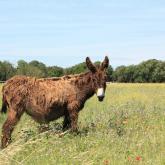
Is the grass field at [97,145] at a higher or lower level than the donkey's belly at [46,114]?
lower

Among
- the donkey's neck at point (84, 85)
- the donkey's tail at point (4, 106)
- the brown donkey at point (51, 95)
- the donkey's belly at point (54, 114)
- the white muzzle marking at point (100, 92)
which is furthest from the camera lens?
the donkey's neck at point (84, 85)

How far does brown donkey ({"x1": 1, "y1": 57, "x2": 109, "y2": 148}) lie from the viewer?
1021 cm

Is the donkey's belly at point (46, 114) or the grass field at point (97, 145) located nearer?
the grass field at point (97, 145)

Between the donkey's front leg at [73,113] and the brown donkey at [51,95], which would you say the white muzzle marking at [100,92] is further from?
the donkey's front leg at [73,113]

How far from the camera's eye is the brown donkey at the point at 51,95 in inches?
402

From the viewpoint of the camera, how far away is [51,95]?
1066 cm

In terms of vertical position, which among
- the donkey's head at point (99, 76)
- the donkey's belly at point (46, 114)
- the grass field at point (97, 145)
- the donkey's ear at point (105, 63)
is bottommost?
the grass field at point (97, 145)

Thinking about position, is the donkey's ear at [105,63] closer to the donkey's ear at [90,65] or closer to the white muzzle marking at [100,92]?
the donkey's ear at [90,65]

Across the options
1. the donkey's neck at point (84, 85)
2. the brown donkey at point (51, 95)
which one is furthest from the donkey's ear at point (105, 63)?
the donkey's neck at point (84, 85)

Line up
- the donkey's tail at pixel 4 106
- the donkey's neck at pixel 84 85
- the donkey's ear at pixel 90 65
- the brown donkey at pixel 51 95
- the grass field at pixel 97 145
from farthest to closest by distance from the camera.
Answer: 1. the donkey's neck at pixel 84 85
2. the donkey's ear at pixel 90 65
3. the donkey's tail at pixel 4 106
4. the brown donkey at pixel 51 95
5. the grass field at pixel 97 145

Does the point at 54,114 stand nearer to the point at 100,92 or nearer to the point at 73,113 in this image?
the point at 73,113

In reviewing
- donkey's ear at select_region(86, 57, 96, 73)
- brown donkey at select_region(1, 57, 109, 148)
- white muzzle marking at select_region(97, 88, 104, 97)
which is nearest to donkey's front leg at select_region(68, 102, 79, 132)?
brown donkey at select_region(1, 57, 109, 148)

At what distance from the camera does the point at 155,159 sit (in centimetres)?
809

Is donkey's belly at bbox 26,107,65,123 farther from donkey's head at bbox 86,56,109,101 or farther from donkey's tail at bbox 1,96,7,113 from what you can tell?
donkey's head at bbox 86,56,109,101
